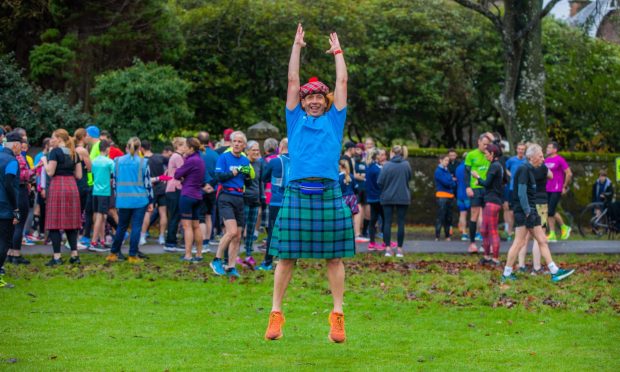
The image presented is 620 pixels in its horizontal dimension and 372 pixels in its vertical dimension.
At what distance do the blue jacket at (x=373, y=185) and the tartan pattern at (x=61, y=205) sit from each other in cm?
666

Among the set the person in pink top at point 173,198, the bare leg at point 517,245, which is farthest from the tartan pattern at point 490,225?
the person in pink top at point 173,198

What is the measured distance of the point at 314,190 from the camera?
26.5 ft

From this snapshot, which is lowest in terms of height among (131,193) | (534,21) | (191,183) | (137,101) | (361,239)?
(361,239)

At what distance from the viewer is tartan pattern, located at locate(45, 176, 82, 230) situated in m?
14.3

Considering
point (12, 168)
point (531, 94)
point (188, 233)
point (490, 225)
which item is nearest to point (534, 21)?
point (531, 94)

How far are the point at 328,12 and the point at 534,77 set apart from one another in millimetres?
7992

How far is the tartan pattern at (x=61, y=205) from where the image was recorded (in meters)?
14.3

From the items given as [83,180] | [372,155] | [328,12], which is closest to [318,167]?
[83,180]

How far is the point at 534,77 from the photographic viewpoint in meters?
24.8

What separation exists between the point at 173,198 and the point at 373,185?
4.20 m

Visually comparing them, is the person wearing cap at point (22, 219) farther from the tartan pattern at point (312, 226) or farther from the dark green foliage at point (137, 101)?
the dark green foliage at point (137, 101)

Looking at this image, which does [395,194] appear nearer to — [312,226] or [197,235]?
[197,235]

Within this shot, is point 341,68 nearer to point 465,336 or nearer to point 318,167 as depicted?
point 318,167

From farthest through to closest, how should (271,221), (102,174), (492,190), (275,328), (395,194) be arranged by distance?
(395,194) → (102,174) → (492,190) → (271,221) → (275,328)
